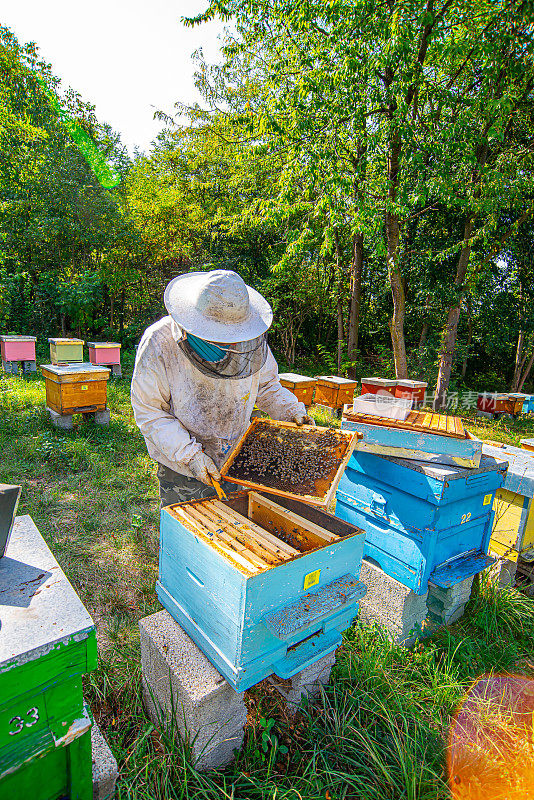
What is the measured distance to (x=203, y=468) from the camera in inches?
84.1

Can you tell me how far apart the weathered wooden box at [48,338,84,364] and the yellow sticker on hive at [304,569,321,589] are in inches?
250

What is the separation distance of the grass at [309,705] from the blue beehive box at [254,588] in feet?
1.43

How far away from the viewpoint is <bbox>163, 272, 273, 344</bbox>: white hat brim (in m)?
2.00

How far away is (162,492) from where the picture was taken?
2660 millimetres

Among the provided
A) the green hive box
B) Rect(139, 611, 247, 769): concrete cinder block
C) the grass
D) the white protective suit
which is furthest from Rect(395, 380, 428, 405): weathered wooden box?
the green hive box

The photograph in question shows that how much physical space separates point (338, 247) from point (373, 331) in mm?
4493

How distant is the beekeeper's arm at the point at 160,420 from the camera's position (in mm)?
2160

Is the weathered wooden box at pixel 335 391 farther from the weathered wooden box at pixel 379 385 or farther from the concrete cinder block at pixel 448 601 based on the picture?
the concrete cinder block at pixel 448 601

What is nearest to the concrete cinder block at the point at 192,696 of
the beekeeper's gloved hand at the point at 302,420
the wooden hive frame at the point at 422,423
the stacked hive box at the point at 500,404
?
the beekeeper's gloved hand at the point at 302,420

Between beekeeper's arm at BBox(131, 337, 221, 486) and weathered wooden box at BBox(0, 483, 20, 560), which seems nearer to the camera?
weathered wooden box at BBox(0, 483, 20, 560)

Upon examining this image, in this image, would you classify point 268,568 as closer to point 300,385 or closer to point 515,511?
point 515,511

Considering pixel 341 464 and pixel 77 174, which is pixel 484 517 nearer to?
pixel 341 464

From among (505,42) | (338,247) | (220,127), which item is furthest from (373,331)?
(505,42)

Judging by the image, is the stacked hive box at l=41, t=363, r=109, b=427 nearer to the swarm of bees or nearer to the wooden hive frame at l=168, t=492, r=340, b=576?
the swarm of bees
